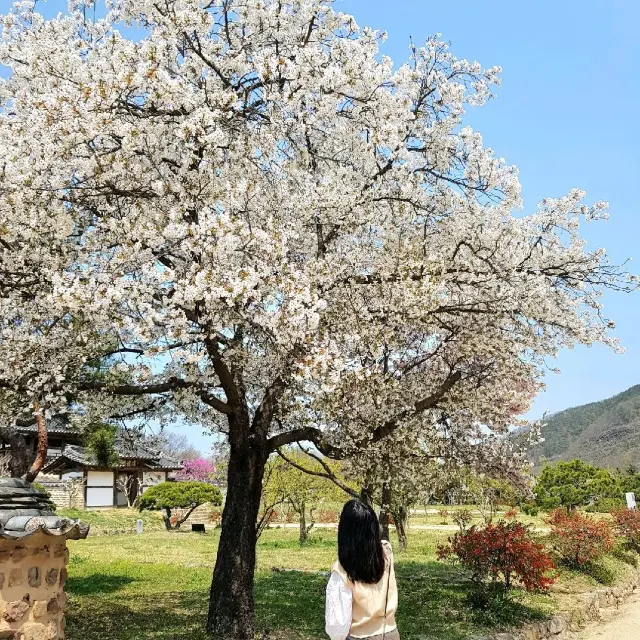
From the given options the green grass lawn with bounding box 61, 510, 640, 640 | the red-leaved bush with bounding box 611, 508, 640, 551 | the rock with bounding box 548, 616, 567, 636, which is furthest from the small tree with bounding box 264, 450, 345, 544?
the rock with bounding box 548, 616, 567, 636

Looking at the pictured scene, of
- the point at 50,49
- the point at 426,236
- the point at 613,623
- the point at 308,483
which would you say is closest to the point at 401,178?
the point at 426,236

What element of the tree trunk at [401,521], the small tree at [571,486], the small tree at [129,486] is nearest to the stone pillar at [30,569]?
the tree trunk at [401,521]

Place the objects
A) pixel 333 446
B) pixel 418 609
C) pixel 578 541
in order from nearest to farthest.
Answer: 1. pixel 333 446
2. pixel 418 609
3. pixel 578 541

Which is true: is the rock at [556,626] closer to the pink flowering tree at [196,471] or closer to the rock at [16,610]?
the rock at [16,610]

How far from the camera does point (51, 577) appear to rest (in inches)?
231

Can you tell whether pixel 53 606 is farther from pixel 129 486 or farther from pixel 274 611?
pixel 129 486

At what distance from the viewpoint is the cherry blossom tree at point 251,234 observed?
6914mm

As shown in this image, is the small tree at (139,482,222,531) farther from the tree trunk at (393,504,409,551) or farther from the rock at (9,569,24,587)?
the rock at (9,569,24,587)

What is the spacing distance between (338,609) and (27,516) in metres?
3.14

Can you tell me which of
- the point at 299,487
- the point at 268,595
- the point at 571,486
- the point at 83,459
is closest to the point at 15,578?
the point at 268,595

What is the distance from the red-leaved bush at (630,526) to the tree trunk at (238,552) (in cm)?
1328

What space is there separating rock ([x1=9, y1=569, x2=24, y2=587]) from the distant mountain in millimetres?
54259

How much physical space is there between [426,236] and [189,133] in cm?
398

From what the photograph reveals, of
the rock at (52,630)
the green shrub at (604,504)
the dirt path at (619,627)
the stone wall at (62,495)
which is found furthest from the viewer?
the stone wall at (62,495)
